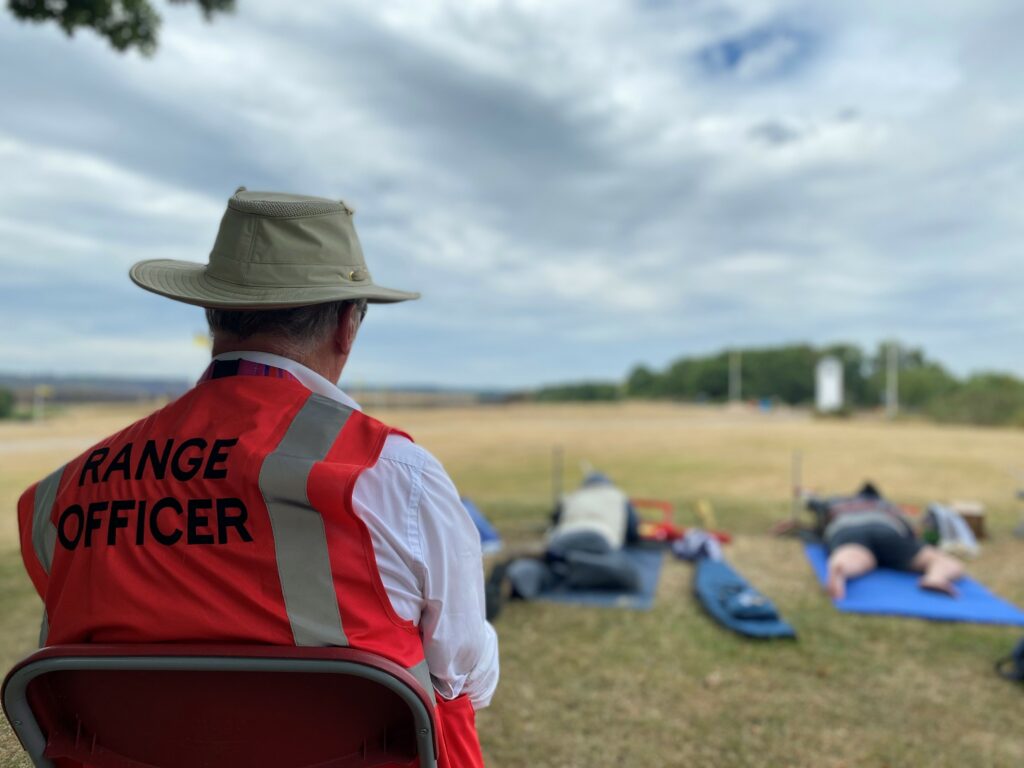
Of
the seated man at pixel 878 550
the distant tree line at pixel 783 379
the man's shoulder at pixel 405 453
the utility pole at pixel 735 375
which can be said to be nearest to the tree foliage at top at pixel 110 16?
the man's shoulder at pixel 405 453

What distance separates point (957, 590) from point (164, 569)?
5807 millimetres

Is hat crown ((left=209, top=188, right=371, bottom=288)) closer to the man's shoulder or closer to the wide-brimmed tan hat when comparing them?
the wide-brimmed tan hat

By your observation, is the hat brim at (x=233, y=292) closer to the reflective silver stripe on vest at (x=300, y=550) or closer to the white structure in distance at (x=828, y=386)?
the reflective silver stripe on vest at (x=300, y=550)

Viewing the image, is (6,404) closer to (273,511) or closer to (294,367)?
(294,367)

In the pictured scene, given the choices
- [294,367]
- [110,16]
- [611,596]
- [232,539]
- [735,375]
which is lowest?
[611,596]

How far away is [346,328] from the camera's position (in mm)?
1351

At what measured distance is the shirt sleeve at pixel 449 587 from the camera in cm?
113

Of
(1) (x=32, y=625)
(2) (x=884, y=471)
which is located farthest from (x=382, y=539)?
(2) (x=884, y=471)

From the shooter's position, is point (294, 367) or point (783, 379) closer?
point (294, 367)

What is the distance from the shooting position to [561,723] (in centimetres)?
322

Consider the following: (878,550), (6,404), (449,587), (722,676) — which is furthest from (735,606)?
(6,404)

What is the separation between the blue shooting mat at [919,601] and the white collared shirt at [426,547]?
443cm

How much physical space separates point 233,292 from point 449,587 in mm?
646

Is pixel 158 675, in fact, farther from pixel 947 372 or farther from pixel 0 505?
pixel 947 372
